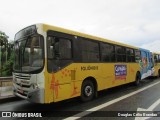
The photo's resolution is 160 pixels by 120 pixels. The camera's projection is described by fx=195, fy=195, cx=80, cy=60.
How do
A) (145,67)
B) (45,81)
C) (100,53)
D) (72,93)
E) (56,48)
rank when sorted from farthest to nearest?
(145,67), (100,53), (72,93), (56,48), (45,81)

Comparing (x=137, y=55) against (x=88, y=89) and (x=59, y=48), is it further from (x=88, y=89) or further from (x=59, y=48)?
(x=59, y=48)

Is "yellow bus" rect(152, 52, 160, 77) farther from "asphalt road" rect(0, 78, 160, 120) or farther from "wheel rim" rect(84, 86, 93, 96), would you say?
"wheel rim" rect(84, 86, 93, 96)

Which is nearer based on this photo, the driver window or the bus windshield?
the bus windshield

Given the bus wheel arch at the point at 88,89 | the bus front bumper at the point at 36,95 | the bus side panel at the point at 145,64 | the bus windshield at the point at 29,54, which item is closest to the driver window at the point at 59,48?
the bus windshield at the point at 29,54

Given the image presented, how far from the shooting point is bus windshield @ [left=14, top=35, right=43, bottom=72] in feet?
21.3

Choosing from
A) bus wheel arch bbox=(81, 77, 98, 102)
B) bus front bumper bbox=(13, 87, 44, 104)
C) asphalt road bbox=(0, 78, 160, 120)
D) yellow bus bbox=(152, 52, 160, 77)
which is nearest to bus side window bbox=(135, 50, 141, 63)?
yellow bus bbox=(152, 52, 160, 77)

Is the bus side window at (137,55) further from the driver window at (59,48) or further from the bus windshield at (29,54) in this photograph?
the bus windshield at (29,54)

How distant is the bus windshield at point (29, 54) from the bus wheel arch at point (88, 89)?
2.43 m

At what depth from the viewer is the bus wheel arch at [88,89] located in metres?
8.19

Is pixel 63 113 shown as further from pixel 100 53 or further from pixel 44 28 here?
pixel 100 53

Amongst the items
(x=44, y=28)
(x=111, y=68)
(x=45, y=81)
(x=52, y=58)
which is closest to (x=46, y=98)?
(x=45, y=81)

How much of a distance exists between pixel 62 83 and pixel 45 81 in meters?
0.85

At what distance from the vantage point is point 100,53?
9320 millimetres

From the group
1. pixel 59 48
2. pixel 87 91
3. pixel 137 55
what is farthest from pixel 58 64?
pixel 137 55
